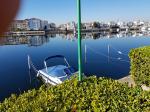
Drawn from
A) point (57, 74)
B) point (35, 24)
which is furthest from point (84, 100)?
point (35, 24)

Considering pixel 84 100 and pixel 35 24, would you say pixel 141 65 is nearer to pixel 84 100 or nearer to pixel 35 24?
Result: pixel 84 100

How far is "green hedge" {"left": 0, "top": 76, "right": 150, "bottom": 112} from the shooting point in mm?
5465

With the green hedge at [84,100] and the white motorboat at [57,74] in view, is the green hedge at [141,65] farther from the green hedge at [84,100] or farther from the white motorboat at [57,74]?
the white motorboat at [57,74]

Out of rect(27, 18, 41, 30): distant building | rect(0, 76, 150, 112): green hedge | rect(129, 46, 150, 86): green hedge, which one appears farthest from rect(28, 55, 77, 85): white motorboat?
rect(27, 18, 41, 30): distant building

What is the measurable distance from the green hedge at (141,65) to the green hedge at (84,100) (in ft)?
23.1

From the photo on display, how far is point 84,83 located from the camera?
278 inches

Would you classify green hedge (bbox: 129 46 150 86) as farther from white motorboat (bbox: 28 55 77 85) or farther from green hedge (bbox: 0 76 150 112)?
white motorboat (bbox: 28 55 77 85)

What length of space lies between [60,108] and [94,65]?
44.8 metres

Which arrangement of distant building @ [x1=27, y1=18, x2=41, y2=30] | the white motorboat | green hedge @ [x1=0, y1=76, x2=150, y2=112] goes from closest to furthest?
green hedge @ [x1=0, y1=76, x2=150, y2=112] → the white motorboat → distant building @ [x1=27, y1=18, x2=41, y2=30]

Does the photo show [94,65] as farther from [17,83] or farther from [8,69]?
[17,83]

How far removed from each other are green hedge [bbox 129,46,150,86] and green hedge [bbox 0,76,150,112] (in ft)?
23.1

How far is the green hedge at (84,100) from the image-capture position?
5.46 meters

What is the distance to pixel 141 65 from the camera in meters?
14.1

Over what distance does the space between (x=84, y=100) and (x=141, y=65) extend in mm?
8740
